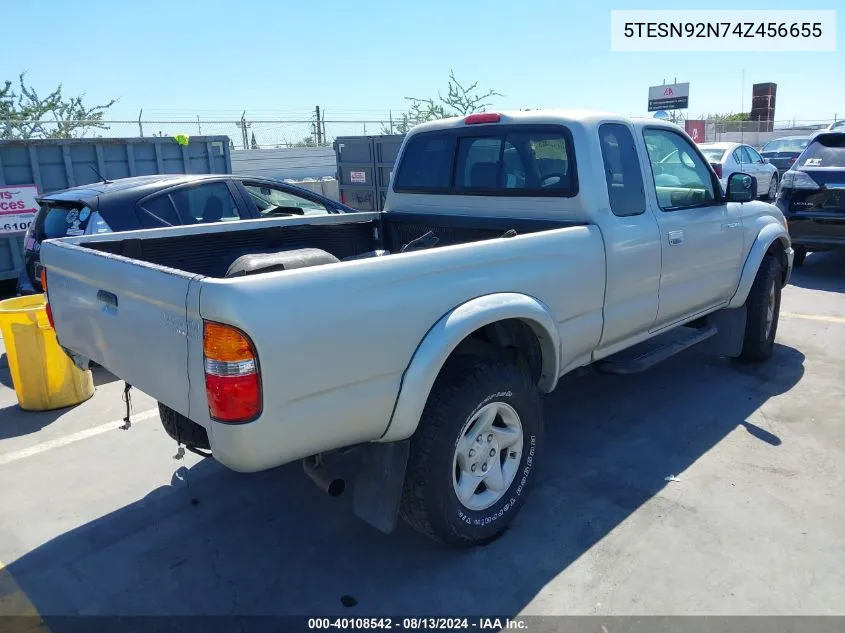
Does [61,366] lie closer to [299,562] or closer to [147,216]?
[147,216]

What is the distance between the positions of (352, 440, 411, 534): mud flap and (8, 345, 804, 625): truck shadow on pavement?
354 millimetres

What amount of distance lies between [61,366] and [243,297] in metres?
3.46

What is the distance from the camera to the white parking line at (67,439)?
13.9ft

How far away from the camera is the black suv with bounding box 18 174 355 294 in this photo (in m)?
5.80

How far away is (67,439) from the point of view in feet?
14.6

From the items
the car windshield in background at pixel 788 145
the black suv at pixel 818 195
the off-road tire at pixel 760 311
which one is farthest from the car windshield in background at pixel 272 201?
the car windshield in background at pixel 788 145

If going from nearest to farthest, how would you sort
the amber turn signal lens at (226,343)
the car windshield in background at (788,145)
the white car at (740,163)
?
the amber turn signal lens at (226,343) < the white car at (740,163) < the car windshield in background at (788,145)

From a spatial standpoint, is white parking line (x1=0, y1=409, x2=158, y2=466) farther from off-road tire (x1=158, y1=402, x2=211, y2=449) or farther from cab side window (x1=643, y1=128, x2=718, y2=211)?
cab side window (x1=643, y1=128, x2=718, y2=211)

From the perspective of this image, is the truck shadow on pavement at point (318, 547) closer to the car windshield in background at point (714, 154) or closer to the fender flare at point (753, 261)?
the fender flare at point (753, 261)

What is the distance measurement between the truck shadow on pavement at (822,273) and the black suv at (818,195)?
413 mm

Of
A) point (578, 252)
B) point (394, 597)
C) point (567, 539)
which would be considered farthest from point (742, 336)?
point (394, 597)

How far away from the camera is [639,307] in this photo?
13.1ft

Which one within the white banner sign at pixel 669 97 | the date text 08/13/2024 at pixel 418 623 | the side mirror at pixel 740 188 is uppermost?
the white banner sign at pixel 669 97

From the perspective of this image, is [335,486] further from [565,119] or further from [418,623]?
[565,119]
